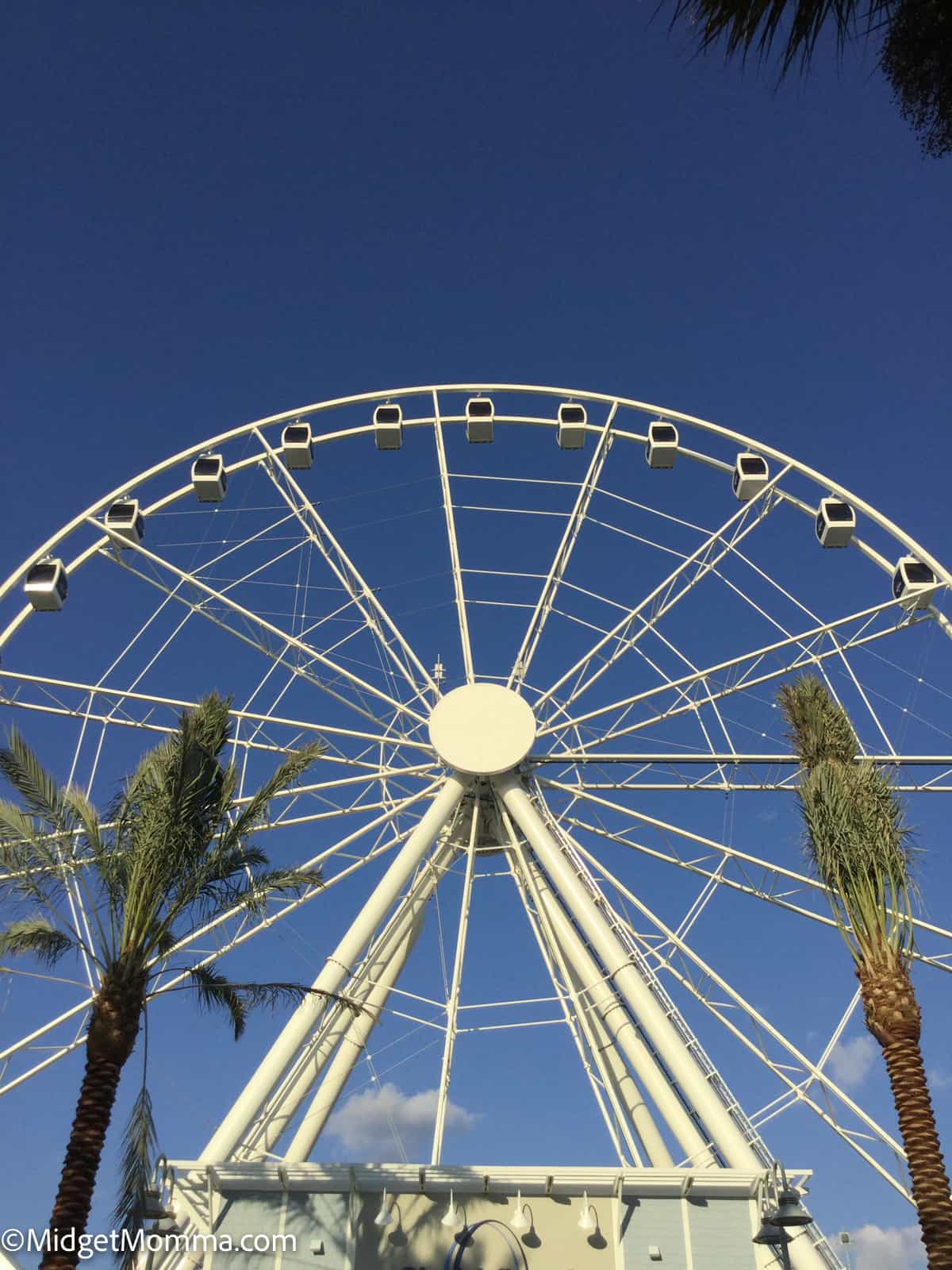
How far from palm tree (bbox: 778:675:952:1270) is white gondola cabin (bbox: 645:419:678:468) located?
863cm

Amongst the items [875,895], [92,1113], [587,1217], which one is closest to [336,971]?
[587,1217]

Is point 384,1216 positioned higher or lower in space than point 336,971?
lower

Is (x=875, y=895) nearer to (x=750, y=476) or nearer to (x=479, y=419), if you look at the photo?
(x=750, y=476)

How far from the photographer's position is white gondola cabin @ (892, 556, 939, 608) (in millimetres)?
19127

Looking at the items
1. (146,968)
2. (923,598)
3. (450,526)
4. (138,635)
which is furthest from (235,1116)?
(923,598)

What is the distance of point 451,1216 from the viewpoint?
47.2 ft

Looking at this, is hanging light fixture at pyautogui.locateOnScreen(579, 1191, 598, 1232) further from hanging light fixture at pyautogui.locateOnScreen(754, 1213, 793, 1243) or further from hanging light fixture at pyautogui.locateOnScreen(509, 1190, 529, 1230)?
hanging light fixture at pyautogui.locateOnScreen(754, 1213, 793, 1243)

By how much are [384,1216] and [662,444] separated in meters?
13.7

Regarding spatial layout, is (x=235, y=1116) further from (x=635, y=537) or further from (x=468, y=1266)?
(x=635, y=537)

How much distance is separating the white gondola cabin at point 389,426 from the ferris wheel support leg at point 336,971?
7042 mm

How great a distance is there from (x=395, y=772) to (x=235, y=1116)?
6.14m

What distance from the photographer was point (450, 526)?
2152 cm

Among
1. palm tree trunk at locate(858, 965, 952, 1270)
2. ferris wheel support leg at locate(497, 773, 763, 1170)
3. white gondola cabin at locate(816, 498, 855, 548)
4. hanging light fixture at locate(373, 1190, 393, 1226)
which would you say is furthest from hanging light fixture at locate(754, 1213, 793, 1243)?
white gondola cabin at locate(816, 498, 855, 548)

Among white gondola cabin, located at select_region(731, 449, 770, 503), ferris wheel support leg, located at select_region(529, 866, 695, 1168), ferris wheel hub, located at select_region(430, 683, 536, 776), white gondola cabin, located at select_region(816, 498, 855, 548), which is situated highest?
white gondola cabin, located at select_region(731, 449, 770, 503)
